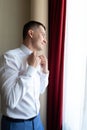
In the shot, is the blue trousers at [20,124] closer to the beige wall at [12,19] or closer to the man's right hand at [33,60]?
the man's right hand at [33,60]

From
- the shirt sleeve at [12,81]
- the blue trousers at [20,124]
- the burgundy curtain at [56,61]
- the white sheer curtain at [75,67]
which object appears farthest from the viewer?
the burgundy curtain at [56,61]

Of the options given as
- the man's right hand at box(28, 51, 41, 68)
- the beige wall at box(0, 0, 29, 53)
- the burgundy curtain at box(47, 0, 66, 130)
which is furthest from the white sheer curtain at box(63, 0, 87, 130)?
the beige wall at box(0, 0, 29, 53)

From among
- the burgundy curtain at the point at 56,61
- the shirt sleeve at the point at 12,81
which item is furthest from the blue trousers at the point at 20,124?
the burgundy curtain at the point at 56,61

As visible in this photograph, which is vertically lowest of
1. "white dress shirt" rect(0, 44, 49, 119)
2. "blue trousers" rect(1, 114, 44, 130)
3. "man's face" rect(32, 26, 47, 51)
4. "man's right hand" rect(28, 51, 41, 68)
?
"blue trousers" rect(1, 114, 44, 130)

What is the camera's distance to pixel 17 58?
151cm

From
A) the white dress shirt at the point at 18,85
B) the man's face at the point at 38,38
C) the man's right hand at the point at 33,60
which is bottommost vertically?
the white dress shirt at the point at 18,85

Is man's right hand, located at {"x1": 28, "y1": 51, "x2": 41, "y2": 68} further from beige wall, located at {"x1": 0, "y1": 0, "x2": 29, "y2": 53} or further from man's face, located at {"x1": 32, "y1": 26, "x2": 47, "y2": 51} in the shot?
beige wall, located at {"x1": 0, "y1": 0, "x2": 29, "y2": 53}

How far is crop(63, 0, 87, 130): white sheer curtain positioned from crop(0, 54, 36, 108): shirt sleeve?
62 centimetres

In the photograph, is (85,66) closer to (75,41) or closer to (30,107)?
(75,41)

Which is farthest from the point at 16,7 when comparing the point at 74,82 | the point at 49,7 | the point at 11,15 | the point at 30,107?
the point at 30,107

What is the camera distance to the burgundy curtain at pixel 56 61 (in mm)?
2156

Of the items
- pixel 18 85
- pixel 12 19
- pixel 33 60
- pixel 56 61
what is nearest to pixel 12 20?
pixel 12 19

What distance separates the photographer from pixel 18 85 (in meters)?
1.32

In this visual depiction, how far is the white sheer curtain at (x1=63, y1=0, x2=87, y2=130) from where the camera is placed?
1810mm
